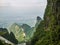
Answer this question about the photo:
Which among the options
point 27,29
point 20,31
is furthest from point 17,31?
point 27,29

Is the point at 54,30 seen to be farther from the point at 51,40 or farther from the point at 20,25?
the point at 20,25

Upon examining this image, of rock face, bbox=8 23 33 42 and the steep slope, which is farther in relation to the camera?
rock face, bbox=8 23 33 42

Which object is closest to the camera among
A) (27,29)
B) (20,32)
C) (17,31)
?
(20,32)

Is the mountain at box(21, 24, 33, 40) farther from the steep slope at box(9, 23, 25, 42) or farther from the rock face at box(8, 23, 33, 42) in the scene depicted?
the steep slope at box(9, 23, 25, 42)

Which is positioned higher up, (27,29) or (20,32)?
(20,32)

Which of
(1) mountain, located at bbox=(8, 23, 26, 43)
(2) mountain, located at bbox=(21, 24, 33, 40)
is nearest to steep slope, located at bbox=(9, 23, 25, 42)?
(1) mountain, located at bbox=(8, 23, 26, 43)

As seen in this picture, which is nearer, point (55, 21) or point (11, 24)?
point (55, 21)

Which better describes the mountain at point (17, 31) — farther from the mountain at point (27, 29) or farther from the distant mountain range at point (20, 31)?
the mountain at point (27, 29)

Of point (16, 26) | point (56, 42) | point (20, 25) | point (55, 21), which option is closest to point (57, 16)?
point (55, 21)

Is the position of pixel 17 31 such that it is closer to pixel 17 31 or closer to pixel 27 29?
pixel 17 31

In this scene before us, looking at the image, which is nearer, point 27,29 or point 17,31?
point 17,31

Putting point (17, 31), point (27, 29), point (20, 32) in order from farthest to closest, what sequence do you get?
point (27, 29) < point (17, 31) < point (20, 32)
